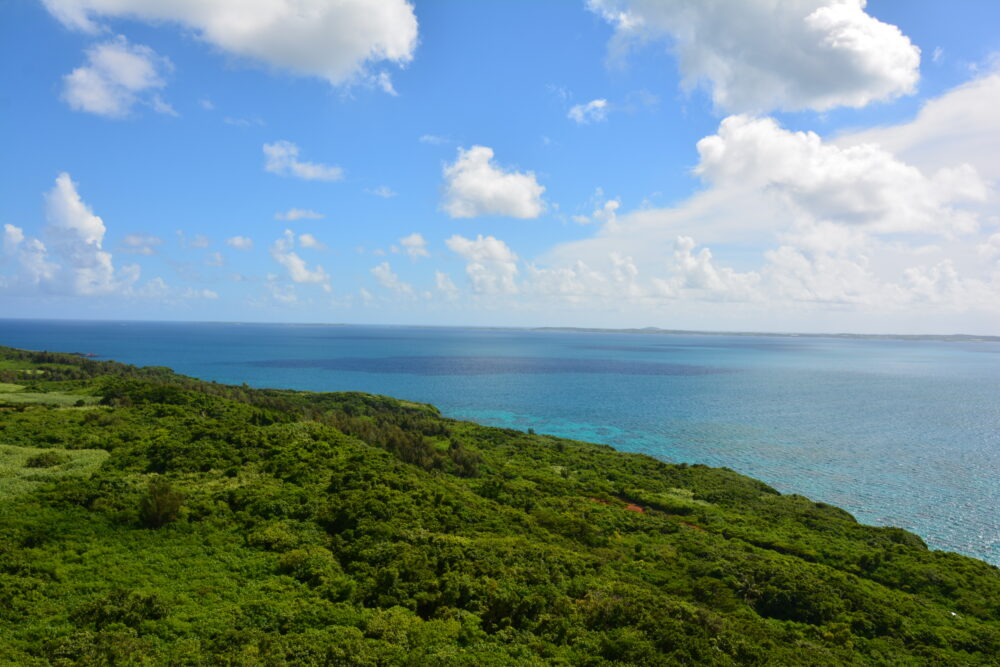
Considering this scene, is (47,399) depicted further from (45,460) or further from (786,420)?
(786,420)

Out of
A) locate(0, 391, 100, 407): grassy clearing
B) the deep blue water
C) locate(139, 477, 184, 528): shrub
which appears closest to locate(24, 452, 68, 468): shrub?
locate(139, 477, 184, 528): shrub

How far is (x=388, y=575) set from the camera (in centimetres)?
2275

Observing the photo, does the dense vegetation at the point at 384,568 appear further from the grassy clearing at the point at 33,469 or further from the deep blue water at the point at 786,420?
the deep blue water at the point at 786,420

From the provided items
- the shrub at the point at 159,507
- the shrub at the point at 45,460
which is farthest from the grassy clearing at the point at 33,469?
the shrub at the point at 159,507

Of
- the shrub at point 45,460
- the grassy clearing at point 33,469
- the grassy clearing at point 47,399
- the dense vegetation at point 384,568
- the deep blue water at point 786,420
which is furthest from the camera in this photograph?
the deep blue water at point 786,420

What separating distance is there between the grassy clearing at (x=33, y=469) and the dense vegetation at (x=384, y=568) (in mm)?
202

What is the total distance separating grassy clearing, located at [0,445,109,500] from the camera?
88.8 ft

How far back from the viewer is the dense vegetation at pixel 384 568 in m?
18.2

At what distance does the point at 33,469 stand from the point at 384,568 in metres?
24.5

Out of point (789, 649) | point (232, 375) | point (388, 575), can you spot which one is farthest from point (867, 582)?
point (232, 375)

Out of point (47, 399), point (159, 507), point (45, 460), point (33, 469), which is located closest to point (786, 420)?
point (159, 507)

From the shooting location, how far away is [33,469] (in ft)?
98.2

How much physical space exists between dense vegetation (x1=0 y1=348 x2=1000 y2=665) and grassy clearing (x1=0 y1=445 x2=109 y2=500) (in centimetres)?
20

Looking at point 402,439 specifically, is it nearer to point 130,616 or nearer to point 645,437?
point 130,616
